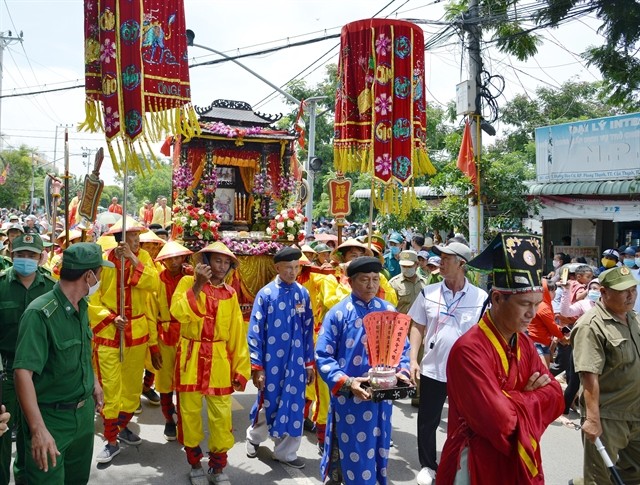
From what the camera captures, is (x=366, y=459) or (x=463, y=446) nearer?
(x=463, y=446)

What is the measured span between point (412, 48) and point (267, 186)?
6.39m

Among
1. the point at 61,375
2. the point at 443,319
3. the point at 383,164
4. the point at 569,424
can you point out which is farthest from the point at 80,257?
the point at 569,424

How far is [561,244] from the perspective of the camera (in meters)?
17.1

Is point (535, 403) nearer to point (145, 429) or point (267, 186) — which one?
point (145, 429)

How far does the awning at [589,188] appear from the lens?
13305 millimetres

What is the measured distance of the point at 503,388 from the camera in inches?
106

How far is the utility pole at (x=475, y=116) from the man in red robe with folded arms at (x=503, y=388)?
7.79m

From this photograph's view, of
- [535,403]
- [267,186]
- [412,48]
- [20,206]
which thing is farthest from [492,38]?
[20,206]

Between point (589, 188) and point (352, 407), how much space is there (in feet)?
40.7

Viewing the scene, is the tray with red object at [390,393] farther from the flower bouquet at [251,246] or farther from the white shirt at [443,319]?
the flower bouquet at [251,246]

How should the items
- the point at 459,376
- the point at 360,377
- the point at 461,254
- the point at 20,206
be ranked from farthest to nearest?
the point at 20,206, the point at 461,254, the point at 360,377, the point at 459,376

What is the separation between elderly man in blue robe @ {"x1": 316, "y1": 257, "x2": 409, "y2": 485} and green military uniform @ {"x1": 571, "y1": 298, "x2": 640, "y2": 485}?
4.15ft

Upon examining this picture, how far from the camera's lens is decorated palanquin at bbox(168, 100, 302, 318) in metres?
11.2

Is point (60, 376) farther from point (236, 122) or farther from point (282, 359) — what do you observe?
point (236, 122)
